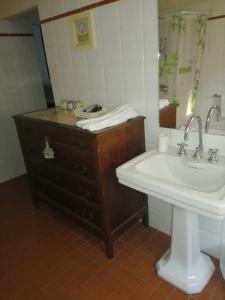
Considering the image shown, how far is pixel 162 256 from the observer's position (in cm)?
166

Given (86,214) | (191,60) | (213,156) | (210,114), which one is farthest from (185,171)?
(86,214)

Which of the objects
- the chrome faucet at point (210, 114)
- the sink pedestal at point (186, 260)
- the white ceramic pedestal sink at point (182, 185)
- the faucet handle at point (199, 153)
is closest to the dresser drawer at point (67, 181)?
the white ceramic pedestal sink at point (182, 185)

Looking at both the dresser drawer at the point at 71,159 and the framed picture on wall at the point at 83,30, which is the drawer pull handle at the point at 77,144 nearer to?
the dresser drawer at the point at 71,159

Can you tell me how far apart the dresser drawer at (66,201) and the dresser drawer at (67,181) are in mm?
53

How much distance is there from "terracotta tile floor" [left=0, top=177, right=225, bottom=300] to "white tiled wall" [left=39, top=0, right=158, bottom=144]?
85 cm

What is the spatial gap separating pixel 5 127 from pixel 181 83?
225 centimetres

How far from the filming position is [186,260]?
1.44 meters

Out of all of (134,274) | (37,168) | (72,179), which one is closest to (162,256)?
(134,274)

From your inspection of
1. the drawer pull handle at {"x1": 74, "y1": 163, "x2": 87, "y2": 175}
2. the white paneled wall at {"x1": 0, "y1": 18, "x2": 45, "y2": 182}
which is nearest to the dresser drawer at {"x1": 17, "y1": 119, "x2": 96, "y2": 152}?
the drawer pull handle at {"x1": 74, "y1": 163, "x2": 87, "y2": 175}

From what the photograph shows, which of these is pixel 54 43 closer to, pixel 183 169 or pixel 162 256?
pixel 183 169

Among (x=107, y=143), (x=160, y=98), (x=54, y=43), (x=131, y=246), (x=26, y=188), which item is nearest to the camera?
(x=107, y=143)

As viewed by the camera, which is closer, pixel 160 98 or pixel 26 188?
pixel 160 98

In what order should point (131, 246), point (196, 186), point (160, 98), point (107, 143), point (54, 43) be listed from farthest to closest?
point (54, 43), point (131, 246), point (160, 98), point (107, 143), point (196, 186)

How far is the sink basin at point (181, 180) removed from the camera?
0.99 meters
